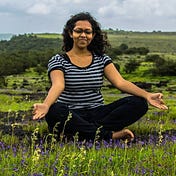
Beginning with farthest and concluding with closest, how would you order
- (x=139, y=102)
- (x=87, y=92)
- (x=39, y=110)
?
(x=87, y=92) < (x=139, y=102) < (x=39, y=110)

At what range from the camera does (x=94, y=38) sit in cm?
788

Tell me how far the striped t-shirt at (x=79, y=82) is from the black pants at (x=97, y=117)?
137 millimetres

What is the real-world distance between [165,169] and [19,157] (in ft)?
4.83

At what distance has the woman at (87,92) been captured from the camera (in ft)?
23.9

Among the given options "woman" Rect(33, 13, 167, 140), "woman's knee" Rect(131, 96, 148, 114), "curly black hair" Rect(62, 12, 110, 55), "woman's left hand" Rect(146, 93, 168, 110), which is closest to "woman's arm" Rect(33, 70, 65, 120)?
"woman" Rect(33, 13, 167, 140)

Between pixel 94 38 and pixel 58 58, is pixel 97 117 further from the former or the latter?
pixel 94 38

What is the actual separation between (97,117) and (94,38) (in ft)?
4.19

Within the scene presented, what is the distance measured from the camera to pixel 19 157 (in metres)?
5.04

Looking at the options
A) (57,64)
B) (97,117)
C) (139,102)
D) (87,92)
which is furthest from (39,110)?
(139,102)

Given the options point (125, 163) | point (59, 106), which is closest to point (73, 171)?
point (125, 163)

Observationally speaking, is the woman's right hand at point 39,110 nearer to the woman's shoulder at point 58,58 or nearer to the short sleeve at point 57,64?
the short sleeve at point 57,64

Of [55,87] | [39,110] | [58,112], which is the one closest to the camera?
[39,110]

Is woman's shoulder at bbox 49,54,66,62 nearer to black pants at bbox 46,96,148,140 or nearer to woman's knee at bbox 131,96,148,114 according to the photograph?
black pants at bbox 46,96,148,140

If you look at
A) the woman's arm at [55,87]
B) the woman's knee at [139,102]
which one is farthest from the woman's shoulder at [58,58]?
the woman's knee at [139,102]
